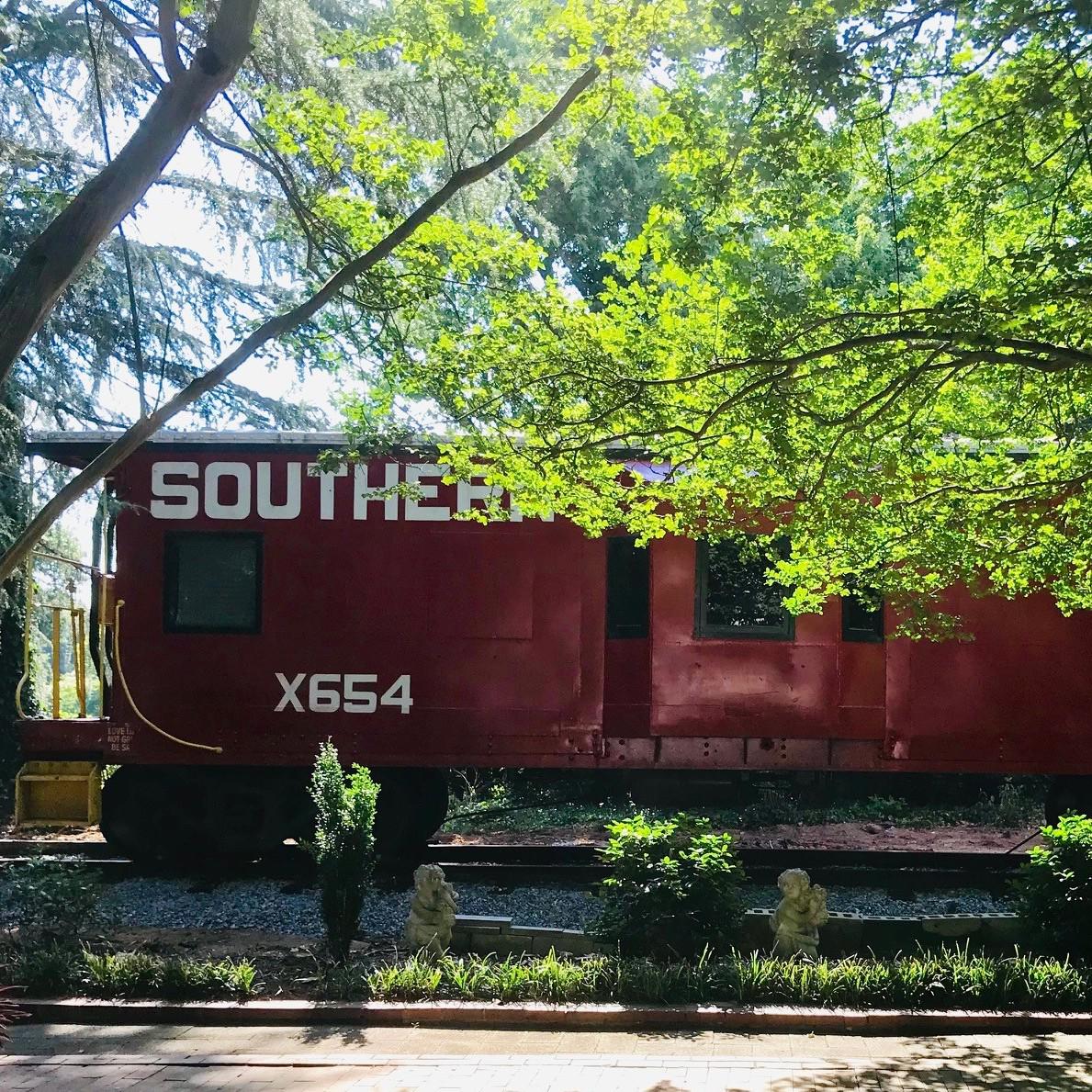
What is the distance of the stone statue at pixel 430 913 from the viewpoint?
7211 millimetres

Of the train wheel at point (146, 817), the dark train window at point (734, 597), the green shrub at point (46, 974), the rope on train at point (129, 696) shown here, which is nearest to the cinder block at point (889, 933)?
the dark train window at point (734, 597)

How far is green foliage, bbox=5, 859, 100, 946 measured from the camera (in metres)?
7.34

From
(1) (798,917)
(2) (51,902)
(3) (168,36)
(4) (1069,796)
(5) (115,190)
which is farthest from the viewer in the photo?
(4) (1069,796)

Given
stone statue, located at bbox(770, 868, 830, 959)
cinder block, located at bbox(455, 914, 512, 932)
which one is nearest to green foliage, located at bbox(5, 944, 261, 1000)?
cinder block, located at bbox(455, 914, 512, 932)

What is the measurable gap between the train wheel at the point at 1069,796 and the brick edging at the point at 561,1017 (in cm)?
464

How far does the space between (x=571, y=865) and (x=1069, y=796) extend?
14.4 feet

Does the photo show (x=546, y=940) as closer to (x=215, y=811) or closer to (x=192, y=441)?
(x=215, y=811)

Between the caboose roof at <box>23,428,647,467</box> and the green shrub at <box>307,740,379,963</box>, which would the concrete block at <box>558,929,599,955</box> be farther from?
the caboose roof at <box>23,428,647,467</box>

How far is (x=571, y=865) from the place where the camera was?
9984 mm

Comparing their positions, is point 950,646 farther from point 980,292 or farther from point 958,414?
point 980,292

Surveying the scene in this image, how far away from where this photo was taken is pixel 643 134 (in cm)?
684

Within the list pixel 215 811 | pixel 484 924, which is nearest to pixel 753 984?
pixel 484 924

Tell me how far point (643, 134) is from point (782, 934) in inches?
183

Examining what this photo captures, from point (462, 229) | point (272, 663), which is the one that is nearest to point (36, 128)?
point (272, 663)
